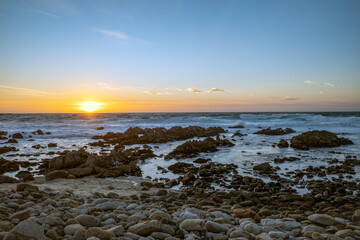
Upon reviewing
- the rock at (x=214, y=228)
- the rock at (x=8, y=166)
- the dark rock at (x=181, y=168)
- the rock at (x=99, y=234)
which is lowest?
the dark rock at (x=181, y=168)

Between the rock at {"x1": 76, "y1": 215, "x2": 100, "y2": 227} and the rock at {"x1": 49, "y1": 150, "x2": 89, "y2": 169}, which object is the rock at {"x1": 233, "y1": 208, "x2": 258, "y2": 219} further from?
the rock at {"x1": 49, "y1": 150, "x2": 89, "y2": 169}

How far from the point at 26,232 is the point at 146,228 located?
1602mm

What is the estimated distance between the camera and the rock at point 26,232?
2771 mm

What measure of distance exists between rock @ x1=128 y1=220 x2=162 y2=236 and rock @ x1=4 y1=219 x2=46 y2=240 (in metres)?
1.24

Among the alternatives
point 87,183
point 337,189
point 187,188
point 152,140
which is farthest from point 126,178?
point 152,140

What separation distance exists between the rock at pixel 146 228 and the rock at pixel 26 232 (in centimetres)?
124

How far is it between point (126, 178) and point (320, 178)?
773cm

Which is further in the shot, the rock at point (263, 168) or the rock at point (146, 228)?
the rock at point (263, 168)

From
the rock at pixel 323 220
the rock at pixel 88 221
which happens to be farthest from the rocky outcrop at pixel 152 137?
the rock at pixel 323 220

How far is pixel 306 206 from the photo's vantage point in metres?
5.87

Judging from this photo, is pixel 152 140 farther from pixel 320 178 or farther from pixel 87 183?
pixel 320 178

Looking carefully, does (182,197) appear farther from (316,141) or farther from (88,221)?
(316,141)

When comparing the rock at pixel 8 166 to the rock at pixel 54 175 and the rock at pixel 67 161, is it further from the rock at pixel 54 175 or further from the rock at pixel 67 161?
the rock at pixel 54 175

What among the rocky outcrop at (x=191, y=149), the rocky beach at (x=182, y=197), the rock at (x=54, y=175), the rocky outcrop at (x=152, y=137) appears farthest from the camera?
the rocky outcrop at (x=152, y=137)
